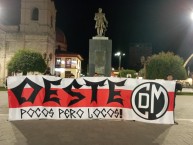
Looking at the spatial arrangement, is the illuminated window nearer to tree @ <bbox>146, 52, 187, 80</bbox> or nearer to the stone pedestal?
tree @ <bbox>146, 52, 187, 80</bbox>

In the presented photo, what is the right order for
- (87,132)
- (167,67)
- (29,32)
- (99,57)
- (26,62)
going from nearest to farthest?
(87,132) < (99,57) < (167,67) < (26,62) < (29,32)

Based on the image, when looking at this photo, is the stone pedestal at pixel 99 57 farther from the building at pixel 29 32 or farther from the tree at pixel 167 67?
the building at pixel 29 32

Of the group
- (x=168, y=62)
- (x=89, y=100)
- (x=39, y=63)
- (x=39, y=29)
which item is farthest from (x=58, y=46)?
(x=89, y=100)

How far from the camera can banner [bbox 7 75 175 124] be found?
40.4 ft

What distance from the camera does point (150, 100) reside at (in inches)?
490

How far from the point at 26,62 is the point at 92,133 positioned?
53165 mm

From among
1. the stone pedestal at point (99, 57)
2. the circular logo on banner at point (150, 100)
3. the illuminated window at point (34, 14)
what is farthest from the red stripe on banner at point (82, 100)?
the illuminated window at point (34, 14)

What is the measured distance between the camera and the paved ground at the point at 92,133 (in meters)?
8.97

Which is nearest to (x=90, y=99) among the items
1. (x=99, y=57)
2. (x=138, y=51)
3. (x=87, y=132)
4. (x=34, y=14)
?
(x=87, y=132)

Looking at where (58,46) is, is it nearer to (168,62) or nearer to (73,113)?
(168,62)

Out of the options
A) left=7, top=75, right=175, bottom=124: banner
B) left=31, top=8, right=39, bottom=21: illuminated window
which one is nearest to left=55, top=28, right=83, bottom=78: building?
left=31, top=8, right=39, bottom=21: illuminated window

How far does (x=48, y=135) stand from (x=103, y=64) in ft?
51.6

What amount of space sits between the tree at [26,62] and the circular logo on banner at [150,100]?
50.5 metres

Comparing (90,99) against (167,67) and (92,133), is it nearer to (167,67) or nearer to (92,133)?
(92,133)
